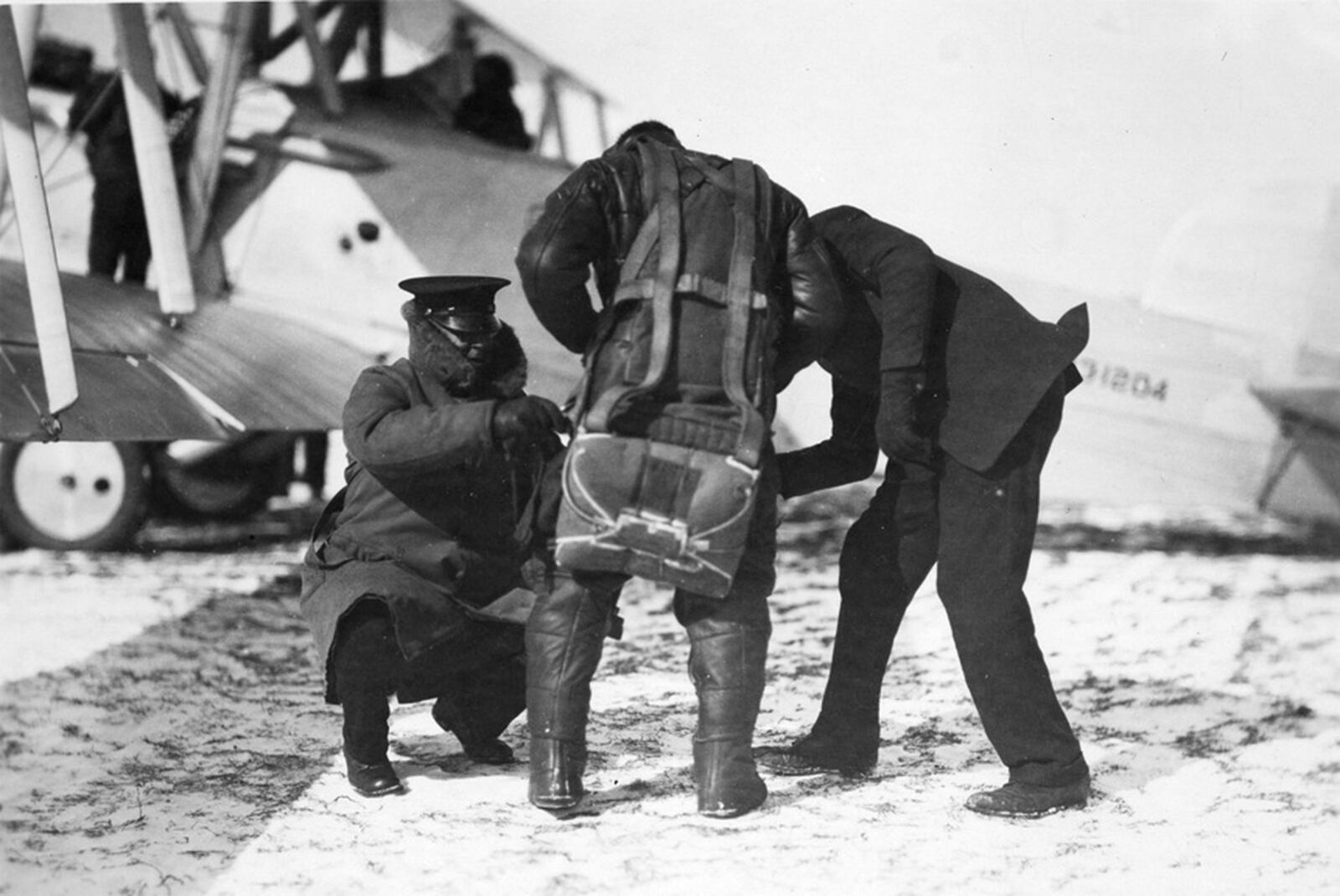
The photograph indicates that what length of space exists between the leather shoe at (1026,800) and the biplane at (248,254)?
254cm

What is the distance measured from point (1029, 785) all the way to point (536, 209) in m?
3.80

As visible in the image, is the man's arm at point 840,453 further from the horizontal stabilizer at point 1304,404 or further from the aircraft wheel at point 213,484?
the horizontal stabilizer at point 1304,404

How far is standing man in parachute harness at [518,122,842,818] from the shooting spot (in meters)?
2.50

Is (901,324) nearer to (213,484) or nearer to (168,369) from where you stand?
Result: (168,369)

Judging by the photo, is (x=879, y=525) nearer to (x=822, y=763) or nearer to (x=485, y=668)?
(x=822, y=763)

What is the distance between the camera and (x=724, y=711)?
2.64 meters

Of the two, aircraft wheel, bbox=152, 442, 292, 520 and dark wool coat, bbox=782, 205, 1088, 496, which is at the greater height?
dark wool coat, bbox=782, 205, 1088, 496

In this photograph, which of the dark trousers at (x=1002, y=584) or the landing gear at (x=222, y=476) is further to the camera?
the landing gear at (x=222, y=476)

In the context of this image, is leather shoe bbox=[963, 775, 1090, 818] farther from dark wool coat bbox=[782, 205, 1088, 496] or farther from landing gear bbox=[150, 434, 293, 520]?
landing gear bbox=[150, 434, 293, 520]

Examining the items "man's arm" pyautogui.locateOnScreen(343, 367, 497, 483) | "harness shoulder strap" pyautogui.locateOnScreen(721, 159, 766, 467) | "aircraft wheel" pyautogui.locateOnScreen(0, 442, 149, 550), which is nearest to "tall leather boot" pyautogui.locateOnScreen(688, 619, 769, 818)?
"harness shoulder strap" pyautogui.locateOnScreen(721, 159, 766, 467)

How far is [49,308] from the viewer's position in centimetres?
341

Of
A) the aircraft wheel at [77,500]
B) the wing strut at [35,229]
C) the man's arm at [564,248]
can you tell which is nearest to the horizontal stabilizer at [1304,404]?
the man's arm at [564,248]

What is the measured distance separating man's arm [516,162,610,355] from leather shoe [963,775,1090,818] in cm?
138

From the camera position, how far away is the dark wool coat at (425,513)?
2643 millimetres
